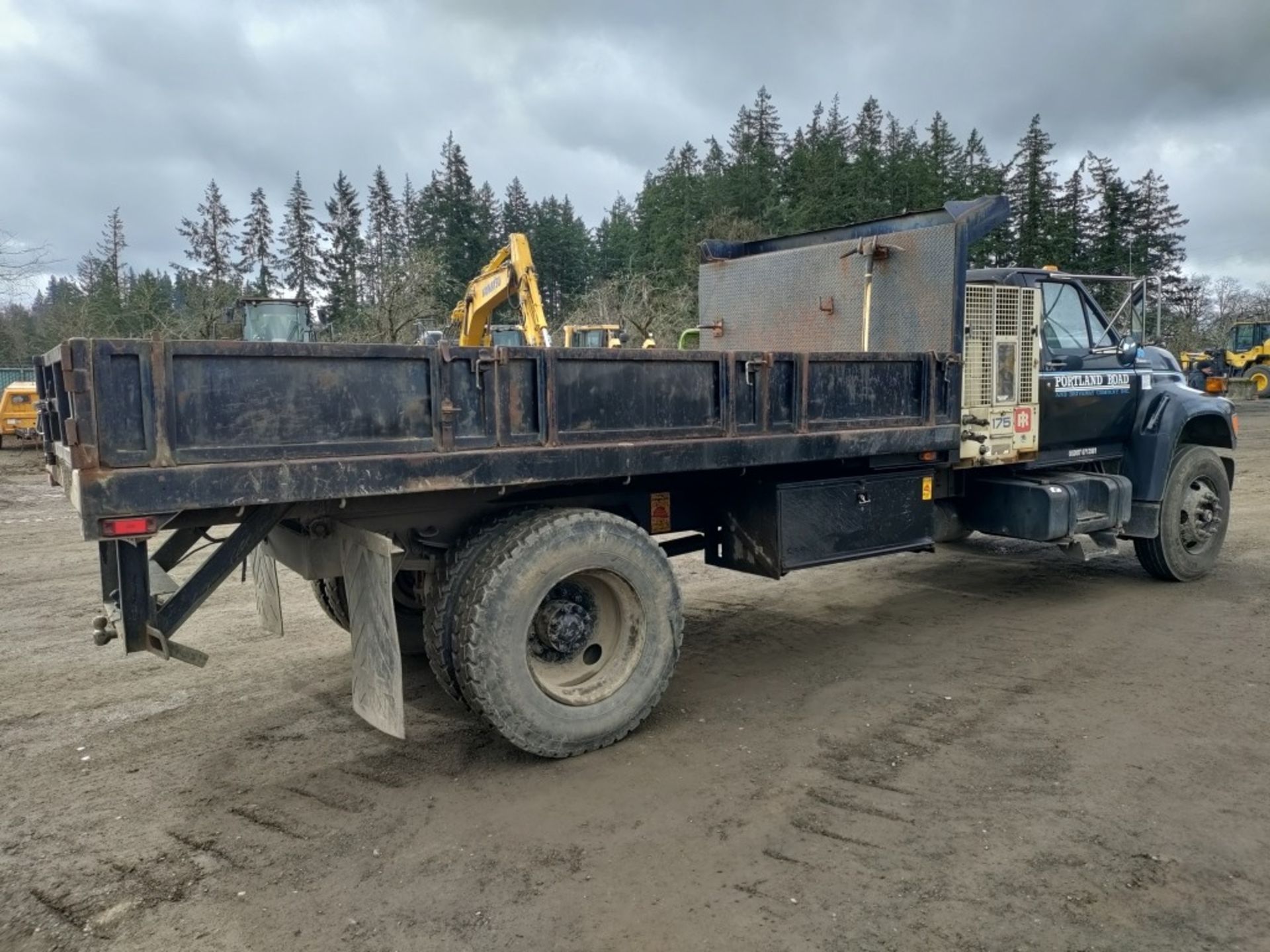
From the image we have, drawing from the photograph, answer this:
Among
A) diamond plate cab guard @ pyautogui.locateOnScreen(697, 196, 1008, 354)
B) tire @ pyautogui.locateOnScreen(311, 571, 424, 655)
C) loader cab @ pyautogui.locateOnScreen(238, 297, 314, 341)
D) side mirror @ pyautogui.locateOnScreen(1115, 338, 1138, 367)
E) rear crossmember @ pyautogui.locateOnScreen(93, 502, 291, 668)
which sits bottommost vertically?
tire @ pyautogui.locateOnScreen(311, 571, 424, 655)

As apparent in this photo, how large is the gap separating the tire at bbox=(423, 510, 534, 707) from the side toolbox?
4.90 feet

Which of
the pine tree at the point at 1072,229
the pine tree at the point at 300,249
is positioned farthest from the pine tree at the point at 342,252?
the pine tree at the point at 1072,229

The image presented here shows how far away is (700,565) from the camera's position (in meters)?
8.57

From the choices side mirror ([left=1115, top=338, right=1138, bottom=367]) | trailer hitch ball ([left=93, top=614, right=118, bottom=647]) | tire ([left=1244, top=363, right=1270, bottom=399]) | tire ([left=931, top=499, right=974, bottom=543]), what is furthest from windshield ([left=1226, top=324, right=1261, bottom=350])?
trailer hitch ball ([left=93, top=614, right=118, bottom=647])

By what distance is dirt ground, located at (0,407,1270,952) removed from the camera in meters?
3.01

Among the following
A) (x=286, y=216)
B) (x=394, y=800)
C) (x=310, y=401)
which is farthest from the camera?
(x=286, y=216)

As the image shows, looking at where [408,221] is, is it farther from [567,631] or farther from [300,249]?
[567,631]

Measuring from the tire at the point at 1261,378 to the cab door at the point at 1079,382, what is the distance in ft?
110

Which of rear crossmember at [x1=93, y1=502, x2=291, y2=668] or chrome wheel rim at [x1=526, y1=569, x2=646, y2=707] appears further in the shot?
chrome wheel rim at [x1=526, y1=569, x2=646, y2=707]

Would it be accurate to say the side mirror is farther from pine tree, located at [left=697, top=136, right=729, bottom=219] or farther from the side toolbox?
pine tree, located at [left=697, top=136, right=729, bottom=219]

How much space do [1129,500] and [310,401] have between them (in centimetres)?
627

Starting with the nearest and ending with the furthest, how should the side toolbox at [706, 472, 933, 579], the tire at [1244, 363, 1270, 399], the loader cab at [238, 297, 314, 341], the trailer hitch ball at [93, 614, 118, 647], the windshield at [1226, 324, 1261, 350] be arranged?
the trailer hitch ball at [93, 614, 118, 647] → the side toolbox at [706, 472, 933, 579] → the loader cab at [238, 297, 314, 341] → the tire at [1244, 363, 1270, 399] → the windshield at [1226, 324, 1261, 350]

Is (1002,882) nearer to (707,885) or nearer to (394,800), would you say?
(707,885)

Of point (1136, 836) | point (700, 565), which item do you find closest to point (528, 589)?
point (1136, 836)
